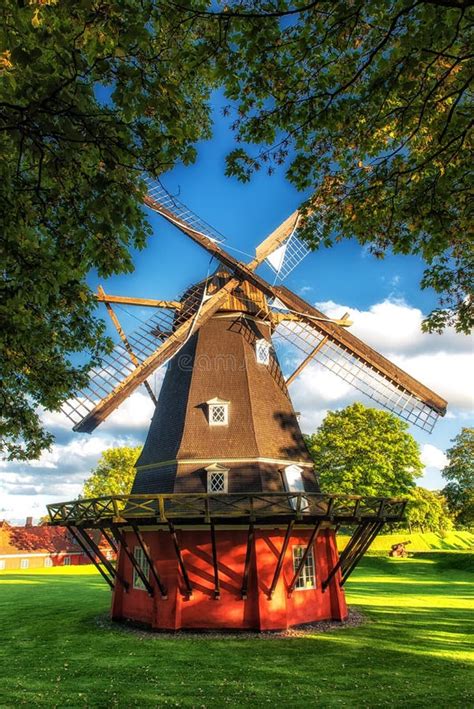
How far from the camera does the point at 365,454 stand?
121ft

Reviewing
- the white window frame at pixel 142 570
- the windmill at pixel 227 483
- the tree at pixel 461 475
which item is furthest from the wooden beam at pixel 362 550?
the tree at pixel 461 475

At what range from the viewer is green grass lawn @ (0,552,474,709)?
938 cm

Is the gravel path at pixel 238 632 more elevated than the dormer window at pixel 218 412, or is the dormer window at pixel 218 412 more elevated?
the dormer window at pixel 218 412

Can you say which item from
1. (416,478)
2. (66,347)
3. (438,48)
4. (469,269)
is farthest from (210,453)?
(416,478)

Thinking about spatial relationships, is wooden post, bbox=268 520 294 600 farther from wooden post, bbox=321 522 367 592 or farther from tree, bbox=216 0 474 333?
tree, bbox=216 0 474 333

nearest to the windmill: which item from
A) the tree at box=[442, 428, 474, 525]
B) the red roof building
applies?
the tree at box=[442, 428, 474, 525]

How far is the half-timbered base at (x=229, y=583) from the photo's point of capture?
1455 centimetres

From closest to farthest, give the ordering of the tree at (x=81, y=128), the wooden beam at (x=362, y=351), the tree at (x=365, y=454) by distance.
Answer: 1. the tree at (x=81, y=128)
2. the wooden beam at (x=362, y=351)
3. the tree at (x=365, y=454)

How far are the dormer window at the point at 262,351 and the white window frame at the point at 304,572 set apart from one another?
22.8ft

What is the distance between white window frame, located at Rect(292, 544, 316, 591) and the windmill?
0.05m

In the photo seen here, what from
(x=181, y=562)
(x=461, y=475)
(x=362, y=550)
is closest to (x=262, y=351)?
(x=362, y=550)

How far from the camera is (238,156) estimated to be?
23.4 ft

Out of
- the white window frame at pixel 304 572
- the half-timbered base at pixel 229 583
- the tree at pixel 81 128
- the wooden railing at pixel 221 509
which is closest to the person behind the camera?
the tree at pixel 81 128

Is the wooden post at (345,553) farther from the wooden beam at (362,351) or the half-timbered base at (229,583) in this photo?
the wooden beam at (362,351)
